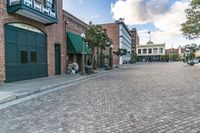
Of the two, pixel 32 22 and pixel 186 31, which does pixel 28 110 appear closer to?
pixel 32 22

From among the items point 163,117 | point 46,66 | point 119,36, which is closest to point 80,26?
point 46,66

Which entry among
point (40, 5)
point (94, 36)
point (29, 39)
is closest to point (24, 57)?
point (29, 39)

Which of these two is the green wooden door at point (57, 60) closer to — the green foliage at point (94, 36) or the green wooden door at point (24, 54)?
the green wooden door at point (24, 54)

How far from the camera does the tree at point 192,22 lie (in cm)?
3161

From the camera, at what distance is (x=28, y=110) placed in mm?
7449

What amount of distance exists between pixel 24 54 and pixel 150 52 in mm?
107604

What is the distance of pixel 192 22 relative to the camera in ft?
106

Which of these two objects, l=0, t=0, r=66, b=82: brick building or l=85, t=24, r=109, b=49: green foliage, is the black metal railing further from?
l=85, t=24, r=109, b=49: green foliage

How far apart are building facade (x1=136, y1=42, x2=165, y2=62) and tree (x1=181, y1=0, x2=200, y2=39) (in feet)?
278

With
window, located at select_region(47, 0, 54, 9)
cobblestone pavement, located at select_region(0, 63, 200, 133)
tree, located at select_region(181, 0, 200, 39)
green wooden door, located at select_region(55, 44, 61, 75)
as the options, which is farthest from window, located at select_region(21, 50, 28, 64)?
tree, located at select_region(181, 0, 200, 39)

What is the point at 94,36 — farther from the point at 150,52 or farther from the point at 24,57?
the point at 150,52

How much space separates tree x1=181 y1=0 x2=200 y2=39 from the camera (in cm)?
3161

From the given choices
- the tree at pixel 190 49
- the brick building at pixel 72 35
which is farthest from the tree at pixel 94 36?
the tree at pixel 190 49

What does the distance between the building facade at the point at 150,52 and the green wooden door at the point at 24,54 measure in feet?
342
